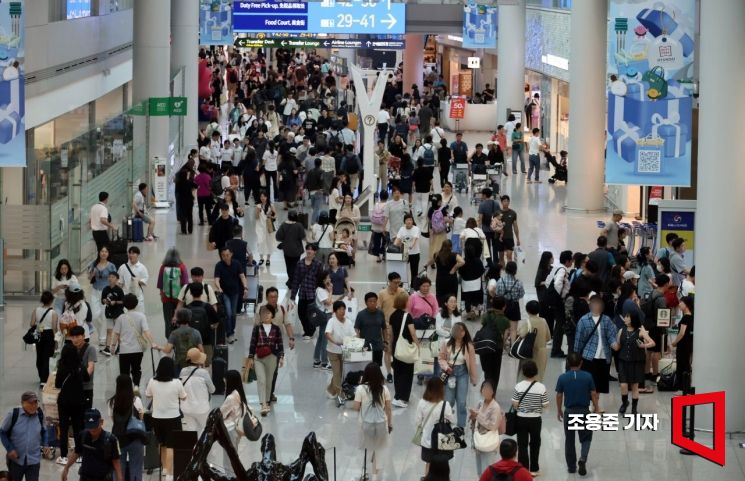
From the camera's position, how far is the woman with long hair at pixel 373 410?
13.2m

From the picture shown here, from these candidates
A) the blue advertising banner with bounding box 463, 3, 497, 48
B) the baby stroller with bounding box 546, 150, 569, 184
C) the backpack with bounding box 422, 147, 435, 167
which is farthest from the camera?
the blue advertising banner with bounding box 463, 3, 497, 48

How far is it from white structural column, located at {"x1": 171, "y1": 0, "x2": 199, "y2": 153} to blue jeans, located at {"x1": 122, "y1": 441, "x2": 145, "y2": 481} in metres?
27.4

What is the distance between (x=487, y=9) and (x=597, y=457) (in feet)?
107

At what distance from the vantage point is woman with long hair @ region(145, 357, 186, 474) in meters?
13.3

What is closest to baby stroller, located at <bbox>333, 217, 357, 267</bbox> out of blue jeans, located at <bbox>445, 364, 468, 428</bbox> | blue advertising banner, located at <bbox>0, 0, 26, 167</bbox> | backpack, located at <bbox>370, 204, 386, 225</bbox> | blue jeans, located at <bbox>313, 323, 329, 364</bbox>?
backpack, located at <bbox>370, 204, 386, 225</bbox>

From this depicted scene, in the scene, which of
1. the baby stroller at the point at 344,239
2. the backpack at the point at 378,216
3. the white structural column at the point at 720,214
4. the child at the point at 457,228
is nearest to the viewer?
the white structural column at the point at 720,214

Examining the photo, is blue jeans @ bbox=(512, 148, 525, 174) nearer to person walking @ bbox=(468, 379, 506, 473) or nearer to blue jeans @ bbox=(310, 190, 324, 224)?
blue jeans @ bbox=(310, 190, 324, 224)

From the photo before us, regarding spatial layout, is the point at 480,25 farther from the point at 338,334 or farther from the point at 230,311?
the point at 338,334

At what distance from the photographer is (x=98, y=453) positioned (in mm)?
11844

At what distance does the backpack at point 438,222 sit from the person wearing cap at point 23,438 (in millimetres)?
11053

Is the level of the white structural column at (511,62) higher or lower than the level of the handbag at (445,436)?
higher

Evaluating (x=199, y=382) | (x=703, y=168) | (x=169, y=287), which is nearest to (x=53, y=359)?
(x=169, y=287)

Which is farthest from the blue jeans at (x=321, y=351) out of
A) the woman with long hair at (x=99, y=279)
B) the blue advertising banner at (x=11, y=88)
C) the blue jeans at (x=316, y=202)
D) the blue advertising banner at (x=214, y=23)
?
the blue advertising banner at (x=214, y=23)

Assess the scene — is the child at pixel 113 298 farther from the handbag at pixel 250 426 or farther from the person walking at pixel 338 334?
the handbag at pixel 250 426
